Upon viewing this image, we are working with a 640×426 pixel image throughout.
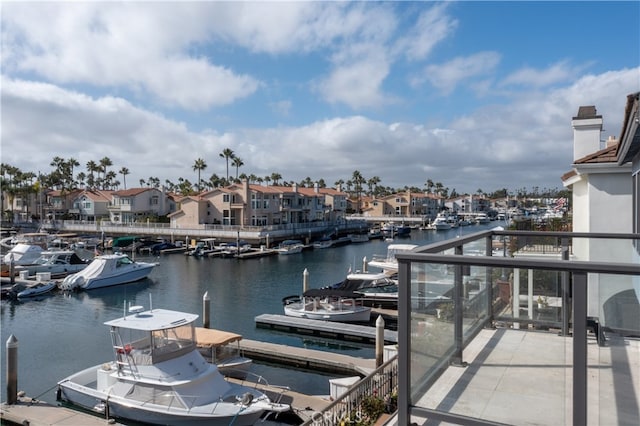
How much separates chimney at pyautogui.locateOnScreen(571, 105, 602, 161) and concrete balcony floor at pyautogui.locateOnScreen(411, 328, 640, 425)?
48.4 feet

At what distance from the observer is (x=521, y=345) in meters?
4.59

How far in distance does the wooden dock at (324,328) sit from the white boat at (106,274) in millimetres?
18767

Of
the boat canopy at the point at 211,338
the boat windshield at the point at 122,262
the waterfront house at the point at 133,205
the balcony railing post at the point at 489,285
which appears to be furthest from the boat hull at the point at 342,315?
the waterfront house at the point at 133,205

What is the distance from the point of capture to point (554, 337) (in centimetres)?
418

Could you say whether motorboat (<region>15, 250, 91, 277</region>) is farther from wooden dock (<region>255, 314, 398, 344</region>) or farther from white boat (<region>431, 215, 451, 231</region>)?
white boat (<region>431, 215, 451, 231</region>)

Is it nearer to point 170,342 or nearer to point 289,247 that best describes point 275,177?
point 289,247

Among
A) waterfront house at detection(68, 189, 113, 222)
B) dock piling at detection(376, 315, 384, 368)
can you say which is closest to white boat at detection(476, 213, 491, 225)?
waterfront house at detection(68, 189, 113, 222)

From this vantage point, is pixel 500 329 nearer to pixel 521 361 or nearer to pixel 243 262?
pixel 521 361

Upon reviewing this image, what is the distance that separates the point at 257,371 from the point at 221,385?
5.01 m

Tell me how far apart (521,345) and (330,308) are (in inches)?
957

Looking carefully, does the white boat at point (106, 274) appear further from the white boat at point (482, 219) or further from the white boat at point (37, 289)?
the white boat at point (482, 219)

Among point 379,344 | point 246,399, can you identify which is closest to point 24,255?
point 246,399

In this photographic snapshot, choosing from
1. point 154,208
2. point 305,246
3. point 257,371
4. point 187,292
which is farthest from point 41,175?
→ point 257,371

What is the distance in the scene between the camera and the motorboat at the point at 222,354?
60.2 ft
